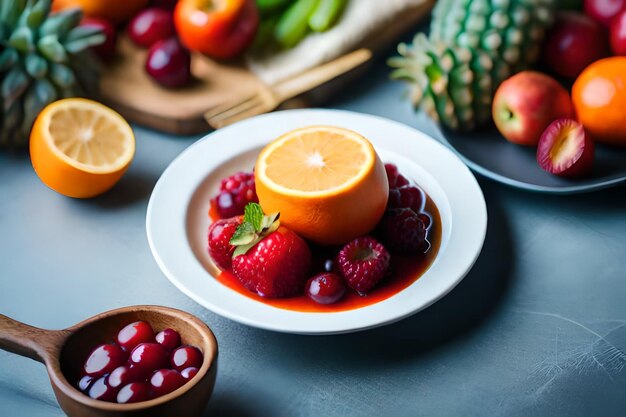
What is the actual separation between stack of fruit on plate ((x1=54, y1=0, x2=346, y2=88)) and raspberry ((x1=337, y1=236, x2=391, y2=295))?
2.46 ft

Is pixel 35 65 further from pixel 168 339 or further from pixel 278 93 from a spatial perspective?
pixel 168 339

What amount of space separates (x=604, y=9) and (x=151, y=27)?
1.11 m

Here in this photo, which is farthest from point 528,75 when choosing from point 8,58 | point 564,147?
point 8,58

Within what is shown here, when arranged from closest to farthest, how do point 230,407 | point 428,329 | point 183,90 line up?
point 230,407 → point 428,329 → point 183,90

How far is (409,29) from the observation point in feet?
6.22

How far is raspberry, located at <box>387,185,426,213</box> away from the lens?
50.4 inches

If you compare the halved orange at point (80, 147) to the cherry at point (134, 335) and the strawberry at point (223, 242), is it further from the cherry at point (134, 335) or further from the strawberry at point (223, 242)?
the cherry at point (134, 335)

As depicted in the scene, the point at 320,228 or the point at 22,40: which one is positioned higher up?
the point at 22,40

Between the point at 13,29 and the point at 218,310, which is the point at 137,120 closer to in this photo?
the point at 13,29

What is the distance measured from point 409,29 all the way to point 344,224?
93cm

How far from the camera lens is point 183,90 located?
1656mm

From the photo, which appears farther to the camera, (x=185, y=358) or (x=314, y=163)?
(x=314, y=163)

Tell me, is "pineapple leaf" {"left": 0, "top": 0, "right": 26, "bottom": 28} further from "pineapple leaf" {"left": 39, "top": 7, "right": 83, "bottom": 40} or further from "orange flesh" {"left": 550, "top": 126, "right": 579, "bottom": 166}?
"orange flesh" {"left": 550, "top": 126, "right": 579, "bottom": 166}

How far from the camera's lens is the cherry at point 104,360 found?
91cm
